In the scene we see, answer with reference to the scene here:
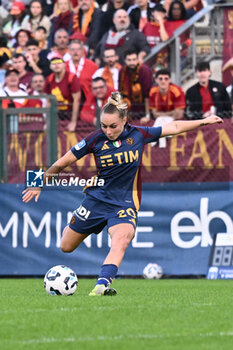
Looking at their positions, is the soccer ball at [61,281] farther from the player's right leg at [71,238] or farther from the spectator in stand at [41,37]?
the spectator in stand at [41,37]

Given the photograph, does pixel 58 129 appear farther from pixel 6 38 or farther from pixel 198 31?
pixel 6 38

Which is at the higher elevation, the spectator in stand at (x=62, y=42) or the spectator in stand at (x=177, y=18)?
the spectator in stand at (x=177, y=18)

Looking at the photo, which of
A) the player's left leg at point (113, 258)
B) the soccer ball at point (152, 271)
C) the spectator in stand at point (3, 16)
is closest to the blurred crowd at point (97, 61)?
the spectator in stand at point (3, 16)

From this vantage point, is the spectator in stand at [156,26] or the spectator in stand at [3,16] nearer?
the spectator in stand at [156,26]

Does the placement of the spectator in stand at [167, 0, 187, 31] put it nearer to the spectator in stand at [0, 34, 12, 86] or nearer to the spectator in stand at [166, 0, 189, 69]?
the spectator in stand at [166, 0, 189, 69]

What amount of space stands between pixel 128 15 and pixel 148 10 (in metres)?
0.53

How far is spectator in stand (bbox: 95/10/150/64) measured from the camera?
726 inches

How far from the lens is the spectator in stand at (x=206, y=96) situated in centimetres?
1483

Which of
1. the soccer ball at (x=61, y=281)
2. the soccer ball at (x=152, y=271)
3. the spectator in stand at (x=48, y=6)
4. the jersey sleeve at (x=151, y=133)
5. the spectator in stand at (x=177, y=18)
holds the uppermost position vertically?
the spectator in stand at (x=48, y=6)

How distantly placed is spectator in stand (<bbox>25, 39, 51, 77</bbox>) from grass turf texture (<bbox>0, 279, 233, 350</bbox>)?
10.5 metres

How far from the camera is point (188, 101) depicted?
15648 millimetres

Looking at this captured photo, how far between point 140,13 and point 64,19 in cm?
225

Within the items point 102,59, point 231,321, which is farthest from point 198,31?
point 231,321

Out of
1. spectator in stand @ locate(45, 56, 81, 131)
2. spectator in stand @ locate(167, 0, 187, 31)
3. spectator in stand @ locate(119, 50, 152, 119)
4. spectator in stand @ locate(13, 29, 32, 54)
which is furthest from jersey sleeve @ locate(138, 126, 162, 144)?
spectator in stand @ locate(13, 29, 32, 54)
